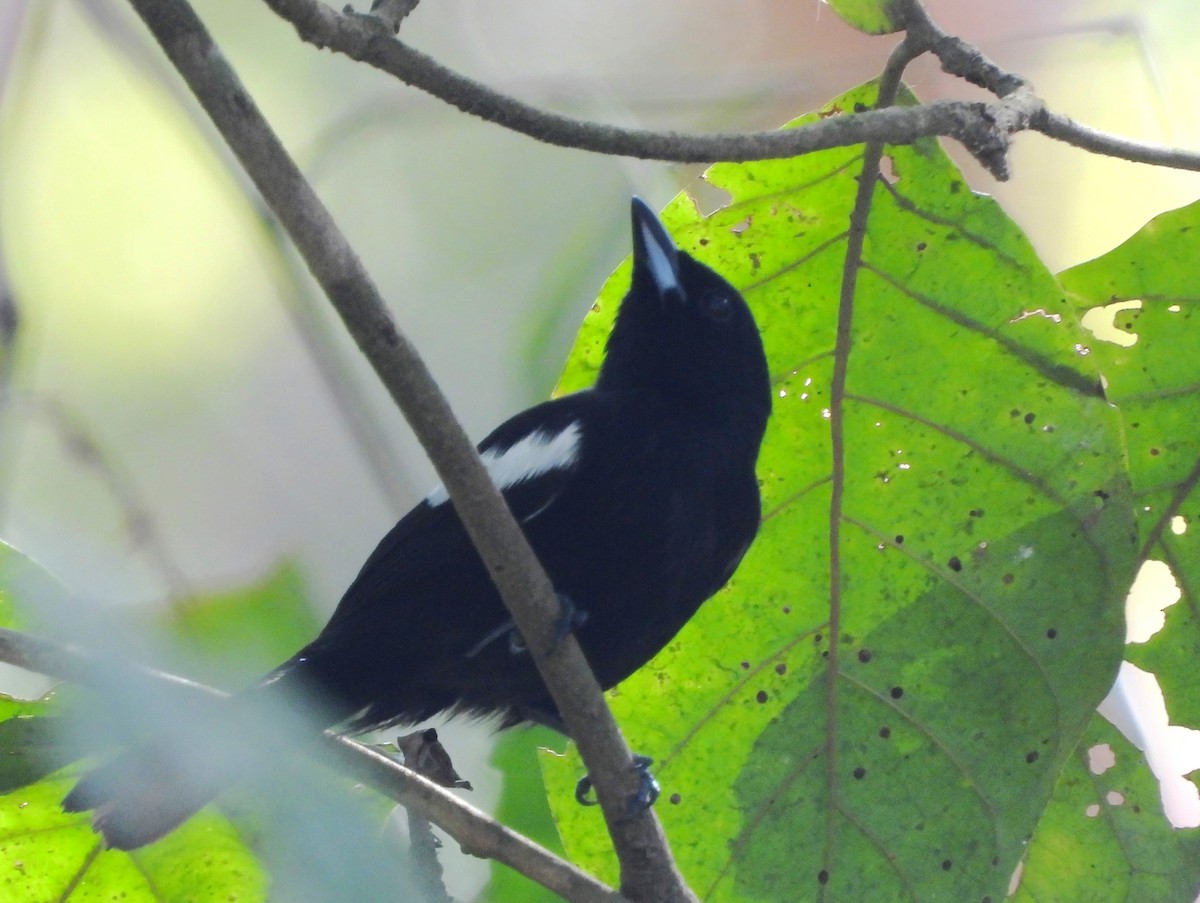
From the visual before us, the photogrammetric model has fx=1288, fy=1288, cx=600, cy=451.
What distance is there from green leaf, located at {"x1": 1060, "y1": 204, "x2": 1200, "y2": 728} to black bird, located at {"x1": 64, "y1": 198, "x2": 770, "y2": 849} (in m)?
0.59

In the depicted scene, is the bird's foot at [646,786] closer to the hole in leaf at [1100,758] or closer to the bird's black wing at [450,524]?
the bird's black wing at [450,524]

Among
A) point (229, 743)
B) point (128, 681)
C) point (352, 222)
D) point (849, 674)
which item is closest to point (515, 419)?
point (352, 222)

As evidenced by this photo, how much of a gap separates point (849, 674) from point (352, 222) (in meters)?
0.99

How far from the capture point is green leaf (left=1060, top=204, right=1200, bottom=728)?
1.94 m

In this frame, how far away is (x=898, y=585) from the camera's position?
1894 mm

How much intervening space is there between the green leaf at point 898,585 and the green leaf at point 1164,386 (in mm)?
190

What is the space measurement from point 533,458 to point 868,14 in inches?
29.8

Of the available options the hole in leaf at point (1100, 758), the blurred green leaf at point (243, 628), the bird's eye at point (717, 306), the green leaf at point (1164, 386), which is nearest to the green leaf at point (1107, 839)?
the hole in leaf at point (1100, 758)

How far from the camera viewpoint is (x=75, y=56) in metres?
1.69

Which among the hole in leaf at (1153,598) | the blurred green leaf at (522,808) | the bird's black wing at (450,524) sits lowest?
the hole in leaf at (1153,598)

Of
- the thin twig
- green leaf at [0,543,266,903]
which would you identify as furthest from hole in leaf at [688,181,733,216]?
green leaf at [0,543,266,903]

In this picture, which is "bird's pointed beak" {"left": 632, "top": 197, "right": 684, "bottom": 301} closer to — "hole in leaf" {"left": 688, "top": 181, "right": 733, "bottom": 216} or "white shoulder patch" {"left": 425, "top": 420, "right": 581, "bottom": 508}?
"hole in leaf" {"left": 688, "top": 181, "right": 733, "bottom": 216}

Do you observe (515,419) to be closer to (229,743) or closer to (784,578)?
(784,578)

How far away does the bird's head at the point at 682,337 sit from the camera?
203 cm
